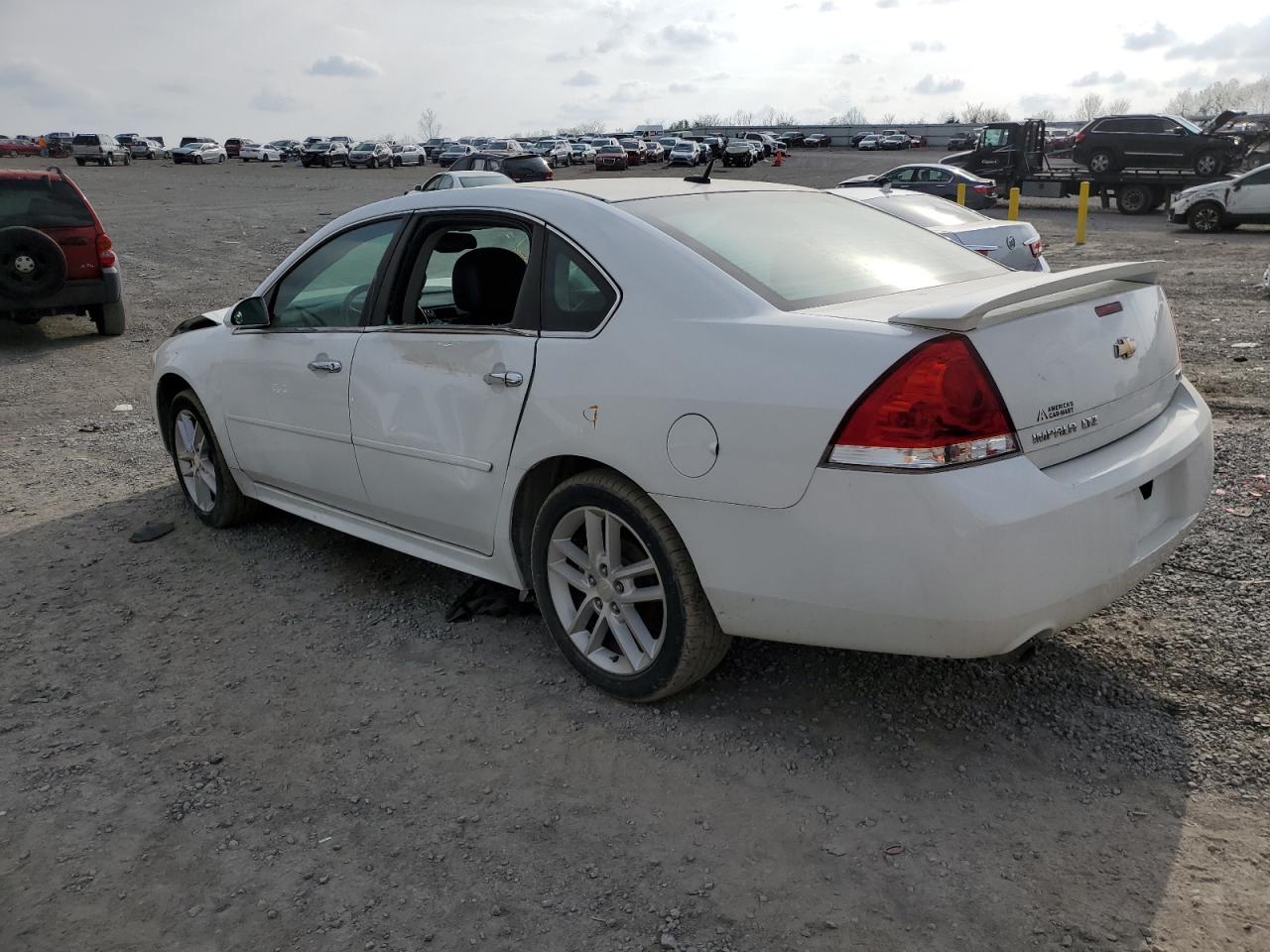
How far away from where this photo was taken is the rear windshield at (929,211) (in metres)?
10.6

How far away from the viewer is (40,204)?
10586 mm

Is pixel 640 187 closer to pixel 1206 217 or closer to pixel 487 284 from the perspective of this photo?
pixel 487 284

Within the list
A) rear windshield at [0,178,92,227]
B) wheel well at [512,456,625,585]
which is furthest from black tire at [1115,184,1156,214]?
wheel well at [512,456,625,585]

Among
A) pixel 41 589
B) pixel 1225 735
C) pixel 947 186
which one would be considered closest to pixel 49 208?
pixel 41 589

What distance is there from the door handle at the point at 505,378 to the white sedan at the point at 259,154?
73.6 meters

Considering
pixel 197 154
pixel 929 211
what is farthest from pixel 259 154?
pixel 929 211

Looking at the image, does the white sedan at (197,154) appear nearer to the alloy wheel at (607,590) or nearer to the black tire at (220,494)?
the black tire at (220,494)

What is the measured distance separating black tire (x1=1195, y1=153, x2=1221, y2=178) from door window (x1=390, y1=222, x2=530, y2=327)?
28331mm

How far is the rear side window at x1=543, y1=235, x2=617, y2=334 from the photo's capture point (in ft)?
10.7

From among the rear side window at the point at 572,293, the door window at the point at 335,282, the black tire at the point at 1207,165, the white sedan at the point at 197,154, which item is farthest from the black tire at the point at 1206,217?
the white sedan at the point at 197,154

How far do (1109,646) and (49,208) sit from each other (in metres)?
10.8

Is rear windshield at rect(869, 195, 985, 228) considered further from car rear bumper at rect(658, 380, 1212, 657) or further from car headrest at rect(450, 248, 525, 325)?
car rear bumper at rect(658, 380, 1212, 657)

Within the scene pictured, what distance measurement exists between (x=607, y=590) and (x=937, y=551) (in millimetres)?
1137

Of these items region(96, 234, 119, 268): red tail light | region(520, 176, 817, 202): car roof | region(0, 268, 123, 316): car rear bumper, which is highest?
region(520, 176, 817, 202): car roof
